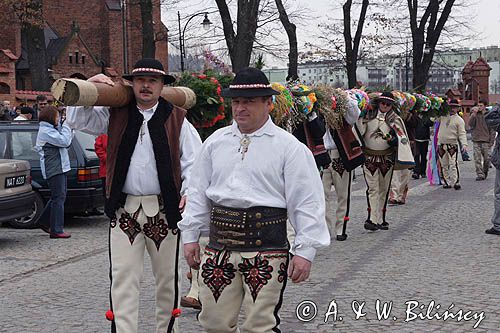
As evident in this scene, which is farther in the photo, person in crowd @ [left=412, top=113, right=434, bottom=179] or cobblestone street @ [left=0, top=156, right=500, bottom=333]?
person in crowd @ [left=412, top=113, right=434, bottom=179]

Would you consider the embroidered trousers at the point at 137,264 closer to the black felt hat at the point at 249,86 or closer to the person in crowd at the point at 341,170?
the black felt hat at the point at 249,86

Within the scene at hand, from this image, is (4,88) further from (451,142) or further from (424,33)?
(451,142)

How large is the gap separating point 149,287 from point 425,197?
1017cm

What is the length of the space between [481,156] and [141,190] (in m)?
17.4

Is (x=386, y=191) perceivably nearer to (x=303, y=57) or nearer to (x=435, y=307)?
(x=435, y=307)

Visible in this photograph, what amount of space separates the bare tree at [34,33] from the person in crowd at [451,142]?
64.4 feet

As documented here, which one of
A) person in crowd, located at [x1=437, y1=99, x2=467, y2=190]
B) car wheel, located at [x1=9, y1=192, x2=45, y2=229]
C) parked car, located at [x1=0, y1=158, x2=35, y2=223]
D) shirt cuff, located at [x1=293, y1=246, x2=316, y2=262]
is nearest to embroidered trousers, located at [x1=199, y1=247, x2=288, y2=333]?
shirt cuff, located at [x1=293, y1=246, x2=316, y2=262]

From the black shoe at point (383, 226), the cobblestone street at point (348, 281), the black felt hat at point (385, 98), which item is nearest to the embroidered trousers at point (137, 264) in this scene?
the cobblestone street at point (348, 281)

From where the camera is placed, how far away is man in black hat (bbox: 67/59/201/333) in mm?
5449

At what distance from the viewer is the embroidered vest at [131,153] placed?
5488 mm

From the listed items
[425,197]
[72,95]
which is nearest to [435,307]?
[72,95]

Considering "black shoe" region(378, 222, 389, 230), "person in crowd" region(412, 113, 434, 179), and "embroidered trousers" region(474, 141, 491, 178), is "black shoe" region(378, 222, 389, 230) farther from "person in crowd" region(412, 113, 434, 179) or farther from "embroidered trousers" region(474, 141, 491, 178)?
"embroidered trousers" region(474, 141, 491, 178)

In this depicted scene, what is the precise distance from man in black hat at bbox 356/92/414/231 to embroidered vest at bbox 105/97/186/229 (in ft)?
22.1

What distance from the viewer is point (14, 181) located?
1134 cm
